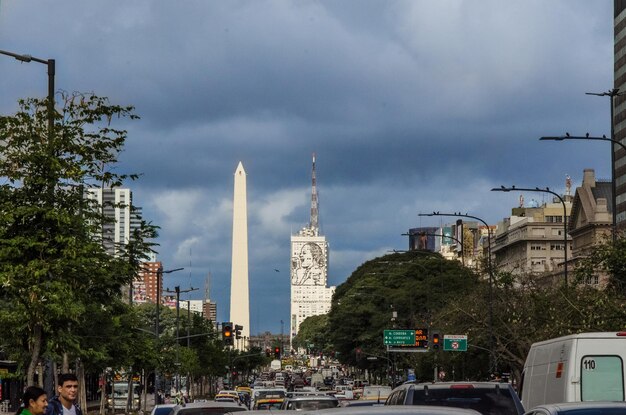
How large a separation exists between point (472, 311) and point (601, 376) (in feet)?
199

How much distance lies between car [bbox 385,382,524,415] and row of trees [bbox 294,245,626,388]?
2599cm

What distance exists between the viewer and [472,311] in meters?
81.4

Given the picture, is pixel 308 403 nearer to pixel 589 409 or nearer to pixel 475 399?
pixel 475 399

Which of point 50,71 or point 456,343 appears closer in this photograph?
point 50,71

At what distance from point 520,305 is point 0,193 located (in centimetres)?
4912

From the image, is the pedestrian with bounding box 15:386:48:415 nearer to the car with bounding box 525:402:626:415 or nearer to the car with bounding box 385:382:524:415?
the car with bounding box 525:402:626:415

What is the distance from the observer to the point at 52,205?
1227 inches

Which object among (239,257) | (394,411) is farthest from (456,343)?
(239,257)

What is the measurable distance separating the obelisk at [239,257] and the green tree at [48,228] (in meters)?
127

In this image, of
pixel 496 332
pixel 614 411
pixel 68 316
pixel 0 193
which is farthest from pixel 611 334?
pixel 496 332

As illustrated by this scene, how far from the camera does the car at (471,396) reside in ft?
59.4

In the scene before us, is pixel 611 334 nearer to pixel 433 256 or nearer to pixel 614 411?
pixel 614 411

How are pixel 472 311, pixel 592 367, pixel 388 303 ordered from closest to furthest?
pixel 592 367
pixel 472 311
pixel 388 303

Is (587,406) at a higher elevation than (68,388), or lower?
lower
